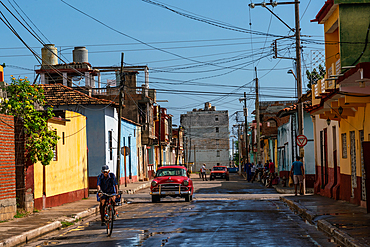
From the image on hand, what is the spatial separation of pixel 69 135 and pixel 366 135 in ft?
42.9

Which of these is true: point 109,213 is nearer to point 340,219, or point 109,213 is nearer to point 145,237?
point 145,237

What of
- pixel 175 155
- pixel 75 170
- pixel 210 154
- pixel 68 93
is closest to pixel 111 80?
pixel 68 93

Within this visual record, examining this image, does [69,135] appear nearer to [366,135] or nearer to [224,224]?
[224,224]

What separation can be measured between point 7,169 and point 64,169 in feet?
20.3

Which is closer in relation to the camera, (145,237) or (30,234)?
(145,237)

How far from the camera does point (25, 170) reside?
1812 centimetres

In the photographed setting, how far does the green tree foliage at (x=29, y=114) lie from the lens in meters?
17.9

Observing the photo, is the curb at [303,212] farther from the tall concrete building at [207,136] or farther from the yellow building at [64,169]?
the tall concrete building at [207,136]

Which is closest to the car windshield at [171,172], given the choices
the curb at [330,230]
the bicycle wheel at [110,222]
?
the curb at [330,230]

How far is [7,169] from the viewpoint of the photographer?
16766 mm

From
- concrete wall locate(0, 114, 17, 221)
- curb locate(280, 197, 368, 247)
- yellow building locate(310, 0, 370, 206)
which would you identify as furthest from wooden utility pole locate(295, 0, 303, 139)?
concrete wall locate(0, 114, 17, 221)

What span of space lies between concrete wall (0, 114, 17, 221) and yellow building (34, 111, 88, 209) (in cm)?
189

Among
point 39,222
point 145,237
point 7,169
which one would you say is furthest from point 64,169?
point 145,237

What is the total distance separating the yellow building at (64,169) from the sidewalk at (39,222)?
675 mm
